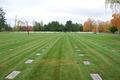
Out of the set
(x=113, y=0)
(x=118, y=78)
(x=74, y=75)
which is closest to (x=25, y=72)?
(x=74, y=75)

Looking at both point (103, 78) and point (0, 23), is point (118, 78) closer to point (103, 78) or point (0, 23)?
point (103, 78)

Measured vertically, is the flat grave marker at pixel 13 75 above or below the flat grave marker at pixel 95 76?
above

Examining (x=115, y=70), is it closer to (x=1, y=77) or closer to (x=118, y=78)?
(x=118, y=78)

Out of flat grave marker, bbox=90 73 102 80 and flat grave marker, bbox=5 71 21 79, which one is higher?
flat grave marker, bbox=5 71 21 79

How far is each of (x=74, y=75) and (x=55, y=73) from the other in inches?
29.5

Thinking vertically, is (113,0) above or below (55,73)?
above

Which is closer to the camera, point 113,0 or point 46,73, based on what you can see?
point 46,73

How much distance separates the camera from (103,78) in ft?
34.8

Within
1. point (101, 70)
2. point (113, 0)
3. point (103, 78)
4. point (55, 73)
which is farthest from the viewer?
point (113, 0)

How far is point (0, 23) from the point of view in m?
173

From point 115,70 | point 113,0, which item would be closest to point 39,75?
point 115,70

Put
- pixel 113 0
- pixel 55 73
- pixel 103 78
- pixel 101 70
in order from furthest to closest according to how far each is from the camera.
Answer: pixel 113 0 → pixel 101 70 → pixel 55 73 → pixel 103 78

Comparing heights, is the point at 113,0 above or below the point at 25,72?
above

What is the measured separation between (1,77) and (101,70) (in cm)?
416
